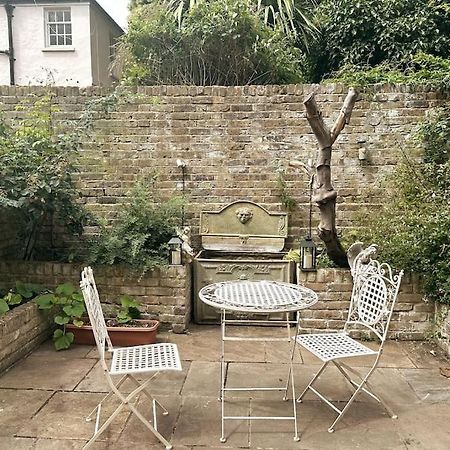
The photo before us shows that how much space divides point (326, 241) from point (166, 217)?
1703 millimetres

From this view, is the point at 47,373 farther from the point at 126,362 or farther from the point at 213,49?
the point at 213,49

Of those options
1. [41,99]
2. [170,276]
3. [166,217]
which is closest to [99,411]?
[170,276]

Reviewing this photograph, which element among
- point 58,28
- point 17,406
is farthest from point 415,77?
point 58,28

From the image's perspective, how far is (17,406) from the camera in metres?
3.03

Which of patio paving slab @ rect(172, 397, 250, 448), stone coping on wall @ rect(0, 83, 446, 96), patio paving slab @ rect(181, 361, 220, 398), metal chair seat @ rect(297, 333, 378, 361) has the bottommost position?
patio paving slab @ rect(181, 361, 220, 398)

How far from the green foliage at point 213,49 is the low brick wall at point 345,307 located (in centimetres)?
361

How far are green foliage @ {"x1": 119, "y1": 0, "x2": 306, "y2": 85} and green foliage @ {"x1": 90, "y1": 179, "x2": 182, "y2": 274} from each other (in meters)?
2.54

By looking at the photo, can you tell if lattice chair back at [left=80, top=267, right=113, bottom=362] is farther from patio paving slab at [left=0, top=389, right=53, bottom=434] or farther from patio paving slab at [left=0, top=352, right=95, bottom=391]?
patio paving slab at [left=0, top=352, right=95, bottom=391]

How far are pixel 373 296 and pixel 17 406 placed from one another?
2.42m

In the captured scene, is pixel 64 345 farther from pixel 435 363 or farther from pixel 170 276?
pixel 435 363

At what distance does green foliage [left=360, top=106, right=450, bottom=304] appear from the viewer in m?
4.17

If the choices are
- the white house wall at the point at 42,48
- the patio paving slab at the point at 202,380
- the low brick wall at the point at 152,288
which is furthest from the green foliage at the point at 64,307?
the white house wall at the point at 42,48

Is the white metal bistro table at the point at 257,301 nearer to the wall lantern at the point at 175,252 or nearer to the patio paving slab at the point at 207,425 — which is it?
the patio paving slab at the point at 207,425

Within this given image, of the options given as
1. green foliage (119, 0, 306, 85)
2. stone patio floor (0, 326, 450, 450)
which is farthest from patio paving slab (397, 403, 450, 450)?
green foliage (119, 0, 306, 85)
